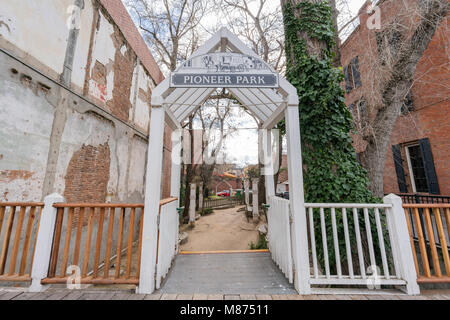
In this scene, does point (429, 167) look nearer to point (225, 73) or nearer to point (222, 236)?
point (222, 236)

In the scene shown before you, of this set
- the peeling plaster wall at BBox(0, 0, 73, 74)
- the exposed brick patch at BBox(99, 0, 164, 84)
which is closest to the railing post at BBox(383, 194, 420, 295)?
the peeling plaster wall at BBox(0, 0, 73, 74)

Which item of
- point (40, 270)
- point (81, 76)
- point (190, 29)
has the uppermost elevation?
point (190, 29)

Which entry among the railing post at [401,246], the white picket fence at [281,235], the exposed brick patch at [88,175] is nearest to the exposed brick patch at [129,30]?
the exposed brick patch at [88,175]

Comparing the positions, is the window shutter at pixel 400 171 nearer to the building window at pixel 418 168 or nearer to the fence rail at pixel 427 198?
the building window at pixel 418 168

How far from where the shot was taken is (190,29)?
8852 millimetres

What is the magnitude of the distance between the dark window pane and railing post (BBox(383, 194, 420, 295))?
672cm

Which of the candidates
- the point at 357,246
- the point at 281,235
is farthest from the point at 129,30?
the point at 357,246

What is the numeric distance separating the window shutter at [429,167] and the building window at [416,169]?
0.35m

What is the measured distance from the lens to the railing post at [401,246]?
87.6 inches

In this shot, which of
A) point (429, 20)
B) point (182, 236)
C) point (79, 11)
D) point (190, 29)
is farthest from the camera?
point (190, 29)

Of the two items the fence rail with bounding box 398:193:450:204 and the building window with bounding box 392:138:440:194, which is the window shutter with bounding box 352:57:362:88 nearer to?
the building window with bounding box 392:138:440:194

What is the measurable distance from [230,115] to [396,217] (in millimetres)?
10481
